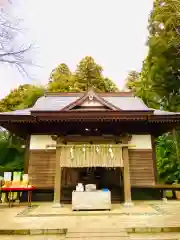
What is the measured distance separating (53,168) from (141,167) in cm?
398

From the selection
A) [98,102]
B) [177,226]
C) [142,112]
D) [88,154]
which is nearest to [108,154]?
[88,154]

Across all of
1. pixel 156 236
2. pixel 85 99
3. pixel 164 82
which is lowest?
pixel 156 236

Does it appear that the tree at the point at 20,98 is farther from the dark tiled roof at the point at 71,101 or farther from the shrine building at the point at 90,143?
the shrine building at the point at 90,143

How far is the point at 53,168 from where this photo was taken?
905cm

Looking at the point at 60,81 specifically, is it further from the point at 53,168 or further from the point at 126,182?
the point at 126,182

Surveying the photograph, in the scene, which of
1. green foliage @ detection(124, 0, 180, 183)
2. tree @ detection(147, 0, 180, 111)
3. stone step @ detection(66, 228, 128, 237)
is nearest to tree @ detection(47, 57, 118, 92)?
green foliage @ detection(124, 0, 180, 183)

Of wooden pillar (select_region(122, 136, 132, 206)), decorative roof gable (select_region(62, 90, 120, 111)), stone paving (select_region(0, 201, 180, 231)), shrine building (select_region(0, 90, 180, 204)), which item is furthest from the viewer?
decorative roof gable (select_region(62, 90, 120, 111))

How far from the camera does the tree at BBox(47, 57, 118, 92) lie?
75.4ft

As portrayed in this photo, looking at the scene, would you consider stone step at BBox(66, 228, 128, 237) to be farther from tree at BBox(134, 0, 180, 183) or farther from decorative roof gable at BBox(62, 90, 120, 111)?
tree at BBox(134, 0, 180, 183)

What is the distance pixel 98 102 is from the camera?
993cm

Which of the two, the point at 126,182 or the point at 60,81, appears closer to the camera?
the point at 126,182

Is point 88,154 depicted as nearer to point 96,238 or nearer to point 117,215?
point 117,215

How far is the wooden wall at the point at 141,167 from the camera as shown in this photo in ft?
29.5

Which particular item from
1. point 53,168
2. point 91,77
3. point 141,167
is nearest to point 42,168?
point 53,168
